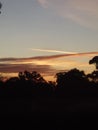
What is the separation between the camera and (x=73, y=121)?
2834 centimetres

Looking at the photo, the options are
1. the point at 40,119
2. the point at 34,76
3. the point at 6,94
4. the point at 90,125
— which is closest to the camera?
the point at 90,125

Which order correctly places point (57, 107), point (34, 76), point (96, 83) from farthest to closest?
point (34, 76) → point (96, 83) → point (57, 107)

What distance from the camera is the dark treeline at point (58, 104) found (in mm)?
28906

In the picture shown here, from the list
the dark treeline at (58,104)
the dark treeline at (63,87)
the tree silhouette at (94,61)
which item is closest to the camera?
the dark treeline at (58,104)

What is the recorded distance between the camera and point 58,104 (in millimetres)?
37094

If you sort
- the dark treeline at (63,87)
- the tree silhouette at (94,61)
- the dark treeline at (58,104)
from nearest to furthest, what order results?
1. the dark treeline at (58,104)
2. the dark treeline at (63,87)
3. the tree silhouette at (94,61)

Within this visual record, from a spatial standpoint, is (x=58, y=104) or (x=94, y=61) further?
(x=94, y=61)

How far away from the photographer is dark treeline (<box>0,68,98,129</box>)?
28.9 m

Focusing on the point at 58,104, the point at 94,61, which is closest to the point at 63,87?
the point at 94,61

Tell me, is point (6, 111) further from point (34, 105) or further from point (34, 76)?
point (34, 76)

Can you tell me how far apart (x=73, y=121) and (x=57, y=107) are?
20.5ft

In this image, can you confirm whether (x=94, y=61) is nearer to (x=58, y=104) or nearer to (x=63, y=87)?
(x=63, y=87)

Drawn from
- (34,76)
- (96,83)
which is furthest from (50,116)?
(34,76)

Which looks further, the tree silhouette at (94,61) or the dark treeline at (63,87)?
the tree silhouette at (94,61)
